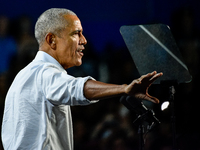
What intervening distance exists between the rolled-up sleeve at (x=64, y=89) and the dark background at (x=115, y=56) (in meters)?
1.68

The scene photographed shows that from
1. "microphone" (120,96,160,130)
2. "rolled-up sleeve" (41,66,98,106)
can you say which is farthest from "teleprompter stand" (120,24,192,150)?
"rolled-up sleeve" (41,66,98,106)

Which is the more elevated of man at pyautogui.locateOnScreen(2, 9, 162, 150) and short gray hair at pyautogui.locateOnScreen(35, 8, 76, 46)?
short gray hair at pyautogui.locateOnScreen(35, 8, 76, 46)

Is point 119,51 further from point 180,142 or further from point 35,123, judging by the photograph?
point 35,123

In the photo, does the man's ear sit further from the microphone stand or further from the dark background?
the dark background

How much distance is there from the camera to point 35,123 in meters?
1.05

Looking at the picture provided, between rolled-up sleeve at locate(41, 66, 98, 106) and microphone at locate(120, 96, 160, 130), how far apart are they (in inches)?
29.2

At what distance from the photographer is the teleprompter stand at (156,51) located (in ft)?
5.82

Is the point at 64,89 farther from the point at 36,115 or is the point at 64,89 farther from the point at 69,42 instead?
the point at 69,42

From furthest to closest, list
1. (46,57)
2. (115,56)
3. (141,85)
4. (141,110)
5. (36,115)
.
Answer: (115,56)
(141,110)
(46,57)
(36,115)
(141,85)

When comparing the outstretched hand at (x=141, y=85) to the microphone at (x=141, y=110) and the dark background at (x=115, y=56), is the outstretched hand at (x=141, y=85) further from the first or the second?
the dark background at (x=115, y=56)

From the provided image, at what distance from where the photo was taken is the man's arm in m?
0.83

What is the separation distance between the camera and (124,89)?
85cm

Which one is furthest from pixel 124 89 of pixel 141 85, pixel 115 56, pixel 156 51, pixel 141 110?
pixel 115 56

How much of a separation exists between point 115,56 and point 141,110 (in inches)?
54.3
